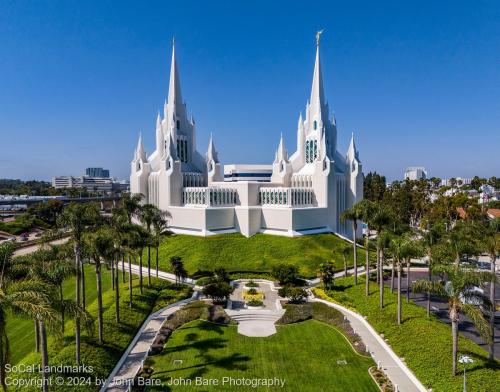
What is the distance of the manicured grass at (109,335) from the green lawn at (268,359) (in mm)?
2726

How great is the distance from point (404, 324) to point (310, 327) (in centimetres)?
638

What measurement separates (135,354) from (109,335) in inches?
102

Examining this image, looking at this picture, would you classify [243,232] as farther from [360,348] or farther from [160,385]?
[160,385]

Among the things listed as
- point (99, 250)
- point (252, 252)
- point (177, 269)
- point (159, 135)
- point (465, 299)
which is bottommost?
point (252, 252)

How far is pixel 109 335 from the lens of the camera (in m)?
21.3

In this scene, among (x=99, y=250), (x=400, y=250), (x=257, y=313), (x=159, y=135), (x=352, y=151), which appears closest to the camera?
(x=99, y=250)

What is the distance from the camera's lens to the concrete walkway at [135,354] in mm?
16847

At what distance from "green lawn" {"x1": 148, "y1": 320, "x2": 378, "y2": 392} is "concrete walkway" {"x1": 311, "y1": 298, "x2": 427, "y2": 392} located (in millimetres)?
1005

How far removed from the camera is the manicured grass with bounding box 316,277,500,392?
1620cm

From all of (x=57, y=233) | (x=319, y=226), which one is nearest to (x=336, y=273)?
(x=319, y=226)

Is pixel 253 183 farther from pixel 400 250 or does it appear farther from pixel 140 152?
pixel 400 250

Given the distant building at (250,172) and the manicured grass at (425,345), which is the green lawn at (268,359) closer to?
the manicured grass at (425,345)

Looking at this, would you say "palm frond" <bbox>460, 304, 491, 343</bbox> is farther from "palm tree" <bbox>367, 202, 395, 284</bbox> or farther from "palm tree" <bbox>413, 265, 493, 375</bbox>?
"palm tree" <bbox>367, 202, 395, 284</bbox>

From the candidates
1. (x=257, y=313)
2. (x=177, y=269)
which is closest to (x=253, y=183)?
(x=177, y=269)
